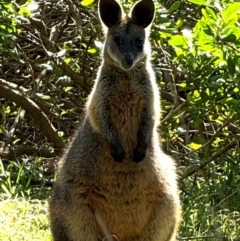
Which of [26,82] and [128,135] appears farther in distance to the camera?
[26,82]

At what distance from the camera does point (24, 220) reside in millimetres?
6148

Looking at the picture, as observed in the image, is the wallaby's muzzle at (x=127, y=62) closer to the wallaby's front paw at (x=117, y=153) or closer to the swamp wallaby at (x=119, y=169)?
the swamp wallaby at (x=119, y=169)

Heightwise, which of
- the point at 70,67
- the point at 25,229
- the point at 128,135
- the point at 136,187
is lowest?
the point at 25,229

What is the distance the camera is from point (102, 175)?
532cm

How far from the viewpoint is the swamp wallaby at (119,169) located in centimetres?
527

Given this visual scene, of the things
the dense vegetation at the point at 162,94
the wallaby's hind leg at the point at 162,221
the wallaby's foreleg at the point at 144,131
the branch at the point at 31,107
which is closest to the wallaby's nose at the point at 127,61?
the wallaby's foreleg at the point at 144,131

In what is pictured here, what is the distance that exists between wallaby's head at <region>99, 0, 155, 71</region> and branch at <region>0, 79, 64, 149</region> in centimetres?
259

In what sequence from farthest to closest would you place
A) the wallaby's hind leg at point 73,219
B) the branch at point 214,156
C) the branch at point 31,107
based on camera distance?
1. the branch at point 31,107
2. the branch at point 214,156
3. the wallaby's hind leg at point 73,219

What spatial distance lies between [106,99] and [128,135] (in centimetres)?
30

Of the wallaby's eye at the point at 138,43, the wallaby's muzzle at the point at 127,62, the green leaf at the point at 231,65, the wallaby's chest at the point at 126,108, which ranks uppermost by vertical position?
the wallaby's eye at the point at 138,43

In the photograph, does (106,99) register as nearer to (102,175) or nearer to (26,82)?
(102,175)

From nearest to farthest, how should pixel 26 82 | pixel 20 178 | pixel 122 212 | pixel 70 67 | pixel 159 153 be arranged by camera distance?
pixel 122 212, pixel 159 153, pixel 20 178, pixel 70 67, pixel 26 82

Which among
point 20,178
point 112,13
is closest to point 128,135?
point 112,13

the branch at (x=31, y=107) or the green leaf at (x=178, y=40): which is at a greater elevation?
the green leaf at (x=178, y=40)
